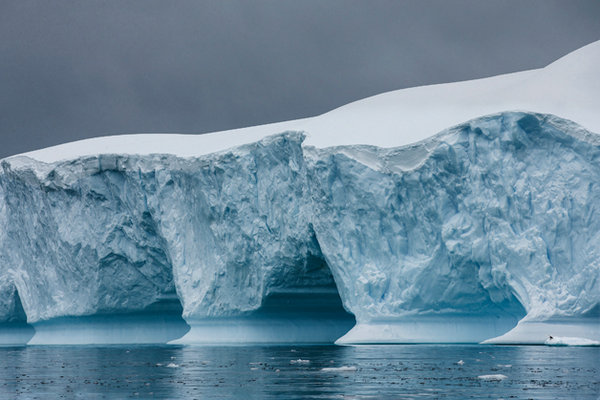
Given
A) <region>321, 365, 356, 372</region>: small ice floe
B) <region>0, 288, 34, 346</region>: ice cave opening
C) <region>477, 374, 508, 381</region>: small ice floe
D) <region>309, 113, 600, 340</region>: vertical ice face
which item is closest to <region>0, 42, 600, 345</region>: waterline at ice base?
<region>309, 113, 600, 340</region>: vertical ice face

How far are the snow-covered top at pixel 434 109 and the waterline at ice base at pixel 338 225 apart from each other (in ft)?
0.24

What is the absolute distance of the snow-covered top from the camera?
22344 mm

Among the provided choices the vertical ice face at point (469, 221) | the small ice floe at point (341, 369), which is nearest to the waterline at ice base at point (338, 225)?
the vertical ice face at point (469, 221)

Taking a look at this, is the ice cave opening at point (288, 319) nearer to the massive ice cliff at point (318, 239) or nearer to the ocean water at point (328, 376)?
the massive ice cliff at point (318, 239)

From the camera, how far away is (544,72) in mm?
24328

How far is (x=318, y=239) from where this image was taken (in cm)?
2419

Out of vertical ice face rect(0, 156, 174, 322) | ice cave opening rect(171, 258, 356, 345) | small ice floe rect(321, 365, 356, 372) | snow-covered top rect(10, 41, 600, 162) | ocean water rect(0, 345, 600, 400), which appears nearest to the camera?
ocean water rect(0, 345, 600, 400)

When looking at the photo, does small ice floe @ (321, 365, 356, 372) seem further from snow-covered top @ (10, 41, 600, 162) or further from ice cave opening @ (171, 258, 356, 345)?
ice cave opening @ (171, 258, 356, 345)

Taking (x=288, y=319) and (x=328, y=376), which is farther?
(x=288, y=319)

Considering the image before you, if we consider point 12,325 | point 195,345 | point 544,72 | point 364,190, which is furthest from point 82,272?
point 544,72

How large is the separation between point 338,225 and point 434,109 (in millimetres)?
3833

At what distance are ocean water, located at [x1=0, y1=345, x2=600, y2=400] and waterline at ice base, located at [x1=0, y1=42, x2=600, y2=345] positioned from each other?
2214 mm

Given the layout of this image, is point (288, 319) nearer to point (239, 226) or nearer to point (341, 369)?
point (239, 226)

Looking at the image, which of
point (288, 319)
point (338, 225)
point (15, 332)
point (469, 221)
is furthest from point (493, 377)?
point (15, 332)
